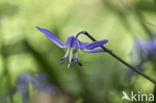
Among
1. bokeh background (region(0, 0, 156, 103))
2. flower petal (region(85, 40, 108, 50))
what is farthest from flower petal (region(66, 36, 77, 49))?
bokeh background (region(0, 0, 156, 103))

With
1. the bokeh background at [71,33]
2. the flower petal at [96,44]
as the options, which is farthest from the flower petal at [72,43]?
the bokeh background at [71,33]

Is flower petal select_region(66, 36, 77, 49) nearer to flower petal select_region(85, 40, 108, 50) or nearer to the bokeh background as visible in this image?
flower petal select_region(85, 40, 108, 50)

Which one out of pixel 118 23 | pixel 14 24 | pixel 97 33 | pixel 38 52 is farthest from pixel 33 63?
pixel 118 23

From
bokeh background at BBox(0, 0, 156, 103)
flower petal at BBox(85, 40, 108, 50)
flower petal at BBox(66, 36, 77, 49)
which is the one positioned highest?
flower petal at BBox(85, 40, 108, 50)

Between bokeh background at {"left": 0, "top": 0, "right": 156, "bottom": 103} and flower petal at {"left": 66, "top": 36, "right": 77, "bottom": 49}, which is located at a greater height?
flower petal at {"left": 66, "top": 36, "right": 77, "bottom": 49}

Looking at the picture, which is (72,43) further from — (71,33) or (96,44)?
(71,33)

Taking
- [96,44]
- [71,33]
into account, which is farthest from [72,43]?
[71,33]

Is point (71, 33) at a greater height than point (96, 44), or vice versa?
point (96, 44)

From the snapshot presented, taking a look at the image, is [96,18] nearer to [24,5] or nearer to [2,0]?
[24,5]
